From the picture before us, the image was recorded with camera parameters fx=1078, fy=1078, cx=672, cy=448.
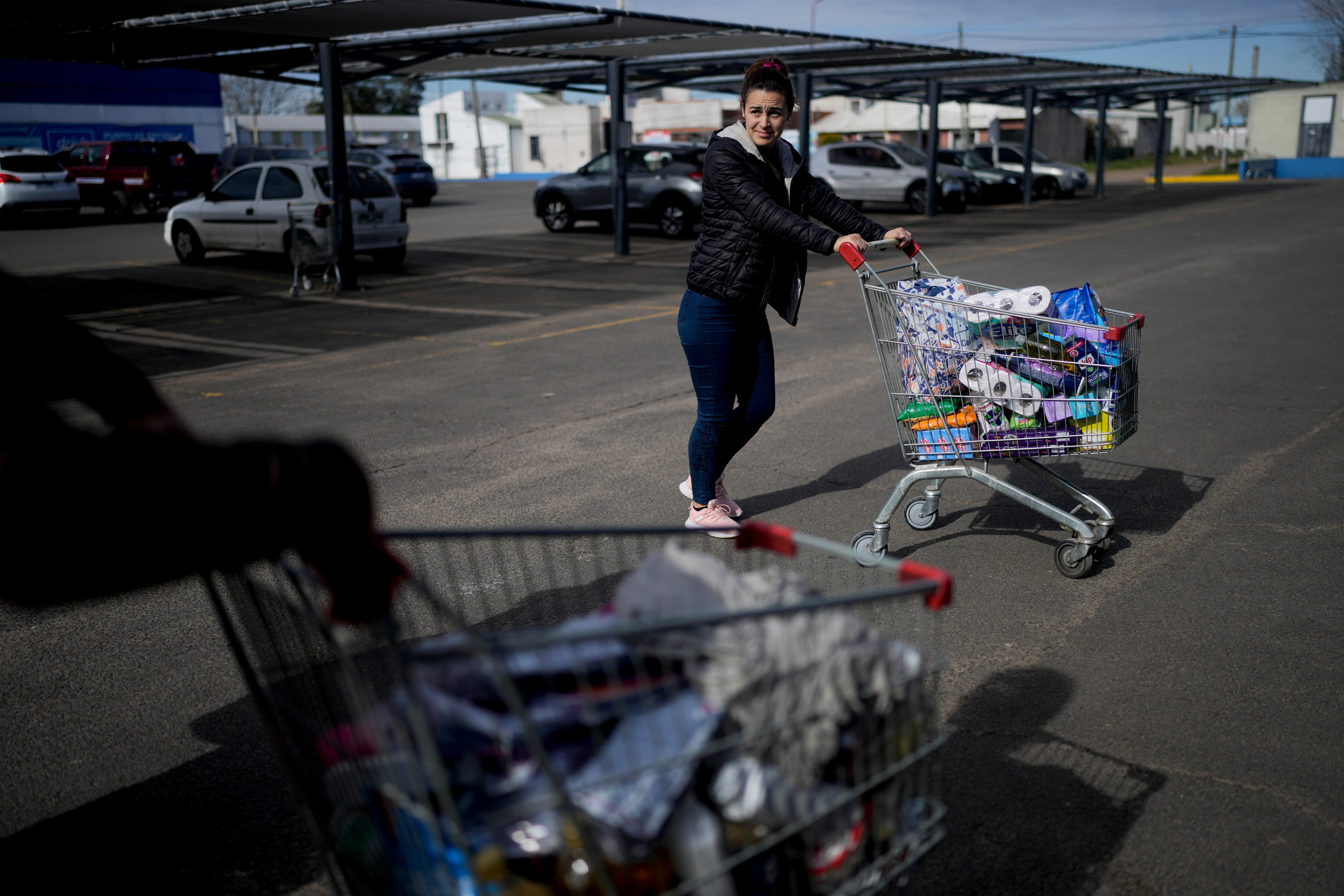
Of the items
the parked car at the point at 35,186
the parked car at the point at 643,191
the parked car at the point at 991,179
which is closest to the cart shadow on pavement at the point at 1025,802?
the parked car at the point at 643,191

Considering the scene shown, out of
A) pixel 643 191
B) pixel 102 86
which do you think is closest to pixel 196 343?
pixel 643 191

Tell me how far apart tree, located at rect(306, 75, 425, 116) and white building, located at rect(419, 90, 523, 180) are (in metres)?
7.01

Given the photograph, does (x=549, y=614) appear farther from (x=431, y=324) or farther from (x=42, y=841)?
(x=431, y=324)

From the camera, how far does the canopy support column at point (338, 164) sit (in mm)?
14219

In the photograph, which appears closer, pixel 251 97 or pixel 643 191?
pixel 643 191

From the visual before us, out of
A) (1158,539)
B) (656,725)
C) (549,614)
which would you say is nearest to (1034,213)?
(1158,539)

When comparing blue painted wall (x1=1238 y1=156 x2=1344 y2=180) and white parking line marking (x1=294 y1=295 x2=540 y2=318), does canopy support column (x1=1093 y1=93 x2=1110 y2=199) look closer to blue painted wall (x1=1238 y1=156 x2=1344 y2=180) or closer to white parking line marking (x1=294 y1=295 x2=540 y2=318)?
blue painted wall (x1=1238 y1=156 x2=1344 y2=180)

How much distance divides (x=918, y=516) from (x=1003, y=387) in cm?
97

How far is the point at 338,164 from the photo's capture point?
47.0 feet

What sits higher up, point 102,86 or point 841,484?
point 102,86

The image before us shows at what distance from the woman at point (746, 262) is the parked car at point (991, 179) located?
2907cm

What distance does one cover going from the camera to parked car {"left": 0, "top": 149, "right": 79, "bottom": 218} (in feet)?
84.2

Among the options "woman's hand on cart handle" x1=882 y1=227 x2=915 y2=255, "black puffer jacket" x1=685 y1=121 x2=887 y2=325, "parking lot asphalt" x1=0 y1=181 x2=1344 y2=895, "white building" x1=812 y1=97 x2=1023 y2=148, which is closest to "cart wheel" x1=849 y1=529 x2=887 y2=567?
"parking lot asphalt" x1=0 y1=181 x2=1344 y2=895

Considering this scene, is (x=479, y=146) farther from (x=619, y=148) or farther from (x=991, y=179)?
(x=619, y=148)
